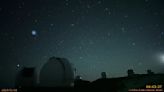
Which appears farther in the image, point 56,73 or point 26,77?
point 26,77

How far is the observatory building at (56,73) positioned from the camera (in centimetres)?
4412

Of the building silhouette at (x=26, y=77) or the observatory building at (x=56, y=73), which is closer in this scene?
the observatory building at (x=56, y=73)

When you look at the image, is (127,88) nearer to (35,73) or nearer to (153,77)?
(153,77)

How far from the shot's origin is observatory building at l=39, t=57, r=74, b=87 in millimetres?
44125

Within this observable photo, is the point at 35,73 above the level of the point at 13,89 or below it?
above

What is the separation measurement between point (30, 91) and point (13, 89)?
9.20 m

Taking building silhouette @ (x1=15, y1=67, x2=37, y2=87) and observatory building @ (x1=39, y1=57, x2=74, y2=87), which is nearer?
observatory building @ (x1=39, y1=57, x2=74, y2=87)

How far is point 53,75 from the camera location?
4538 centimetres

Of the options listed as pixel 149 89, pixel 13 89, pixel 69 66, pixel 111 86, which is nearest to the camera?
pixel 111 86

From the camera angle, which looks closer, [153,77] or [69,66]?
[153,77]

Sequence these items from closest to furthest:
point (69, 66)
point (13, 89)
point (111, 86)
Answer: point (111, 86)
point (69, 66)
point (13, 89)

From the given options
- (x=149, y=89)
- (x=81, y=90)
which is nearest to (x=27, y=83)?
(x=81, y=90)

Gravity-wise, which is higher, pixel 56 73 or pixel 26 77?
pixel 56 73

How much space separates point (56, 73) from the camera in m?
45.1
